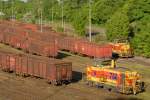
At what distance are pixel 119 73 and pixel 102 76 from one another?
261 cm

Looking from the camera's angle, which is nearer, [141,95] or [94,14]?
[141,95]

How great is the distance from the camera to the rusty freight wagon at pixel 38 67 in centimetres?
3950

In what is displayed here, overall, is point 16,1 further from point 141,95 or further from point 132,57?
point 141,95

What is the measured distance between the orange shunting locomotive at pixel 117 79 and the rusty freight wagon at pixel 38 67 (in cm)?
287

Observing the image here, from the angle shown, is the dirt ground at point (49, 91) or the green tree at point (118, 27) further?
the green tree at point (118, 27)

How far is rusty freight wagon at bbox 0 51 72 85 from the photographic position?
3950cm

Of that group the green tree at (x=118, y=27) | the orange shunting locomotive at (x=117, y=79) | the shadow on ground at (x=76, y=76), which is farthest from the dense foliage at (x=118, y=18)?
the orange shunting locomotive at (x=117, y=79)

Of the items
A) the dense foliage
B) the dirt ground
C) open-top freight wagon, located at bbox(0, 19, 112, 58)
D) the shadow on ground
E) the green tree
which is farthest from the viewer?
the green tree

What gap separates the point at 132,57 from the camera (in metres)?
60.6

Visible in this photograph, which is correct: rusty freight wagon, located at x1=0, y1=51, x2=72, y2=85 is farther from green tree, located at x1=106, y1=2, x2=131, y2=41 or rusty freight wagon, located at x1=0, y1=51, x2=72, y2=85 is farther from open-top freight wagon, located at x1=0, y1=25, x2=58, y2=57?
green tree, located at x1=106, y1=2, x2=131, y2=41

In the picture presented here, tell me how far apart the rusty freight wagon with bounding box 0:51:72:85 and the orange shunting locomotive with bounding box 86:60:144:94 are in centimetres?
287

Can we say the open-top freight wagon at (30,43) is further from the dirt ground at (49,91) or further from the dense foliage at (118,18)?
the dense foliage at (118,18)

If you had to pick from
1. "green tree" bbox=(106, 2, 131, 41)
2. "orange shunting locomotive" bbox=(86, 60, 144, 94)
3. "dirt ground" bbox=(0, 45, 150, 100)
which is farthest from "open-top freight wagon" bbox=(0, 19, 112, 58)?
"orange shunting locomotive" bbox=(86, 60, 144, 94)

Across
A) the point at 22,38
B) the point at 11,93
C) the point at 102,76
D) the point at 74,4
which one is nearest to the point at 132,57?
the point at 22,38
